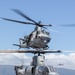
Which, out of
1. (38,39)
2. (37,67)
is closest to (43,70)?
(37,67)

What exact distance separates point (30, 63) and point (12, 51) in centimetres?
280

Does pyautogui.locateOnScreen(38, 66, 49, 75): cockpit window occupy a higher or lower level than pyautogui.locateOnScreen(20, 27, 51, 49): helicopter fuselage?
lower

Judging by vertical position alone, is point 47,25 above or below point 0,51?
above

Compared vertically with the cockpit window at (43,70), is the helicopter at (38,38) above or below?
above

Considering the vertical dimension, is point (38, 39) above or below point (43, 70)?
above

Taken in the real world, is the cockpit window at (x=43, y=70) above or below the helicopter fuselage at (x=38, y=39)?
below

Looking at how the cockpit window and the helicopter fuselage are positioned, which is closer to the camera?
the cockpit window

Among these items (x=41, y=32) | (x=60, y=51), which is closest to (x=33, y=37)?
(x=41, y=32)

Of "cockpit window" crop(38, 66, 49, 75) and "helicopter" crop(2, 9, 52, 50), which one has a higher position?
"helicopter" crop(2, 9, 52, 50)

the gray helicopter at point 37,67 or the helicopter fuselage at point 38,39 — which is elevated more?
the helicopter fuselage at point 38,39

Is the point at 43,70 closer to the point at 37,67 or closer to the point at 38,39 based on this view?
the point at 37,67

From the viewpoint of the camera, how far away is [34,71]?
43219mm

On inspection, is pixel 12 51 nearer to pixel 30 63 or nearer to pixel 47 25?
pixel 30 63

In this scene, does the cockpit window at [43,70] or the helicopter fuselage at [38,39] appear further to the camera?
the helicopter fuselage at [38,39]
